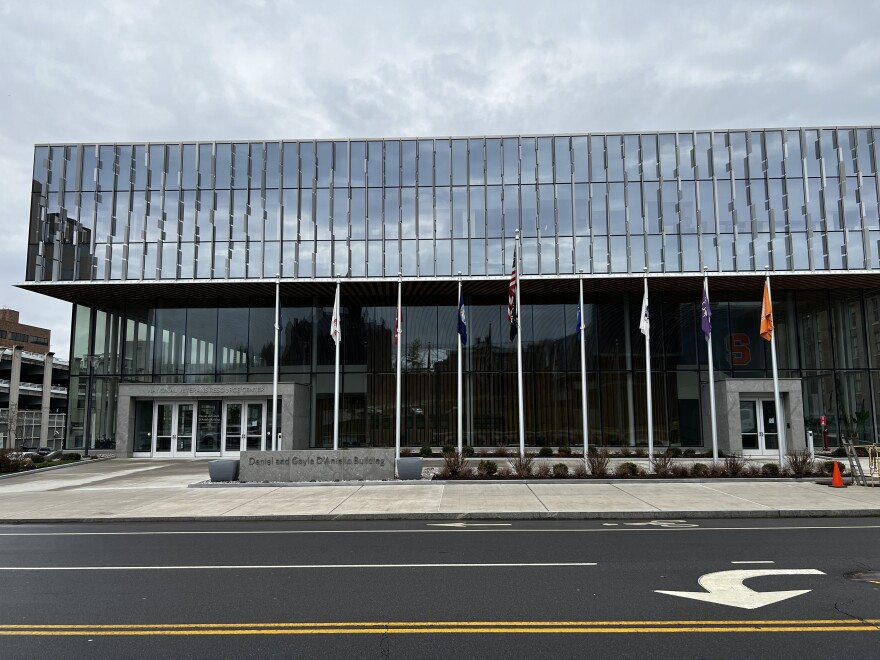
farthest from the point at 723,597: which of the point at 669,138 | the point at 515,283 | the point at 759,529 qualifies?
the point at 669,138

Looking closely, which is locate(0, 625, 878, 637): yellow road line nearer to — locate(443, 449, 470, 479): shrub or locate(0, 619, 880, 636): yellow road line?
locate(0, 619, 880, 636): yellow road line

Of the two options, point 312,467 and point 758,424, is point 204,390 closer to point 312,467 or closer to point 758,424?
point 312,467

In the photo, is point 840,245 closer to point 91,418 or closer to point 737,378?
point 737,378

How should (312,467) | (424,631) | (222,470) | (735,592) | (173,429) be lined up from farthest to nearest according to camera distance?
(173,429), (312,467), (222,470), (735,592), (424,631)

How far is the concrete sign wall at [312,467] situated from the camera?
20.5 meters

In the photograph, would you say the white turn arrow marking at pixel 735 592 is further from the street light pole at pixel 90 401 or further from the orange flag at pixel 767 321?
the street light pole at pixel 90 401

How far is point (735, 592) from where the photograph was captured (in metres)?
7.34

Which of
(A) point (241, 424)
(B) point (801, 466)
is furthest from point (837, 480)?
(A) point (241, 424)

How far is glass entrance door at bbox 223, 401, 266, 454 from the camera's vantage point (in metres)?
31.0

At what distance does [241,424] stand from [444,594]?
1005 inches

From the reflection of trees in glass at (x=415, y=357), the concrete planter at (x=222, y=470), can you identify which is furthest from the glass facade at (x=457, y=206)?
the concrete planter at (x=222, y=470)

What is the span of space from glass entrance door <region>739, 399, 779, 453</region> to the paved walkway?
32.8 ft

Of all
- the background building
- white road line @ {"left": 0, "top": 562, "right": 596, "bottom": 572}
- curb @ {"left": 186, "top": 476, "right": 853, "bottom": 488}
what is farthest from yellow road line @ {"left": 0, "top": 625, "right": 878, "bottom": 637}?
the background building

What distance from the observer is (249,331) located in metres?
32.7
